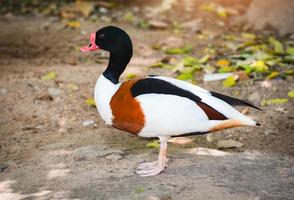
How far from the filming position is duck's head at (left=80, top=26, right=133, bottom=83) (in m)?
3.97

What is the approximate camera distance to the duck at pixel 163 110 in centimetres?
359

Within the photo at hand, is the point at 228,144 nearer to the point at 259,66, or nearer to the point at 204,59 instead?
the point at 259,66

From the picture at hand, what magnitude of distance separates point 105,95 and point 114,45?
41cm

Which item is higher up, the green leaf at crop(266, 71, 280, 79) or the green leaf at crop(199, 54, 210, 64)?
the green leaf at crop(266, 71, 280, 79)

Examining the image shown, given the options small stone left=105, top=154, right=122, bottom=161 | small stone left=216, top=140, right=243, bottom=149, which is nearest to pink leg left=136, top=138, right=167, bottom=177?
small stone left=105, top=154, right=122, bottom=161

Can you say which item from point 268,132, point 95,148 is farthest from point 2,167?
point 268,132

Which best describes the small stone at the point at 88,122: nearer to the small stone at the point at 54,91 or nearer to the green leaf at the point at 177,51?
the small stone at the point at 54,91

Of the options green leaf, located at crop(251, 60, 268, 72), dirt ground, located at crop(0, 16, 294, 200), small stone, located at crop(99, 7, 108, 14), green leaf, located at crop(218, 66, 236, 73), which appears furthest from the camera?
small stone, located at crop(99, 7, 108, 14)

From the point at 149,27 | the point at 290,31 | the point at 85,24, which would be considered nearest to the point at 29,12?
the point at 85,24

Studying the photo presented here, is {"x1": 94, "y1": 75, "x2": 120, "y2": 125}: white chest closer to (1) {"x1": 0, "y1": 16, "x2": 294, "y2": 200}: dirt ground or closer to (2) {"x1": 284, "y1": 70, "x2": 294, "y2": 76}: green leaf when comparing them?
(1) {"x1": 0, "y1": 16, "x2": 294, "y2": 200}: dirt ground

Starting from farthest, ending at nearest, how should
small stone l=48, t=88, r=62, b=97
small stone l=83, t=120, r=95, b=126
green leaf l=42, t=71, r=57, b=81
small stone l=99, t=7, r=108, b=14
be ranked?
1. small stone l=99, t=7, r=108, b=14
2. green leaf l=42, t=71, r=57, b=81
3. small stone l=48, t=88, r=62, b=97
4. small stone l=83, t=120, r=95, b=126

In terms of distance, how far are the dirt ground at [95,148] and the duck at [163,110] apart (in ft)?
1.02

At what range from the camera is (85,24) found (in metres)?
8.63

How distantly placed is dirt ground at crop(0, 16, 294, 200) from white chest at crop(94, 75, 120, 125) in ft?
1.36
